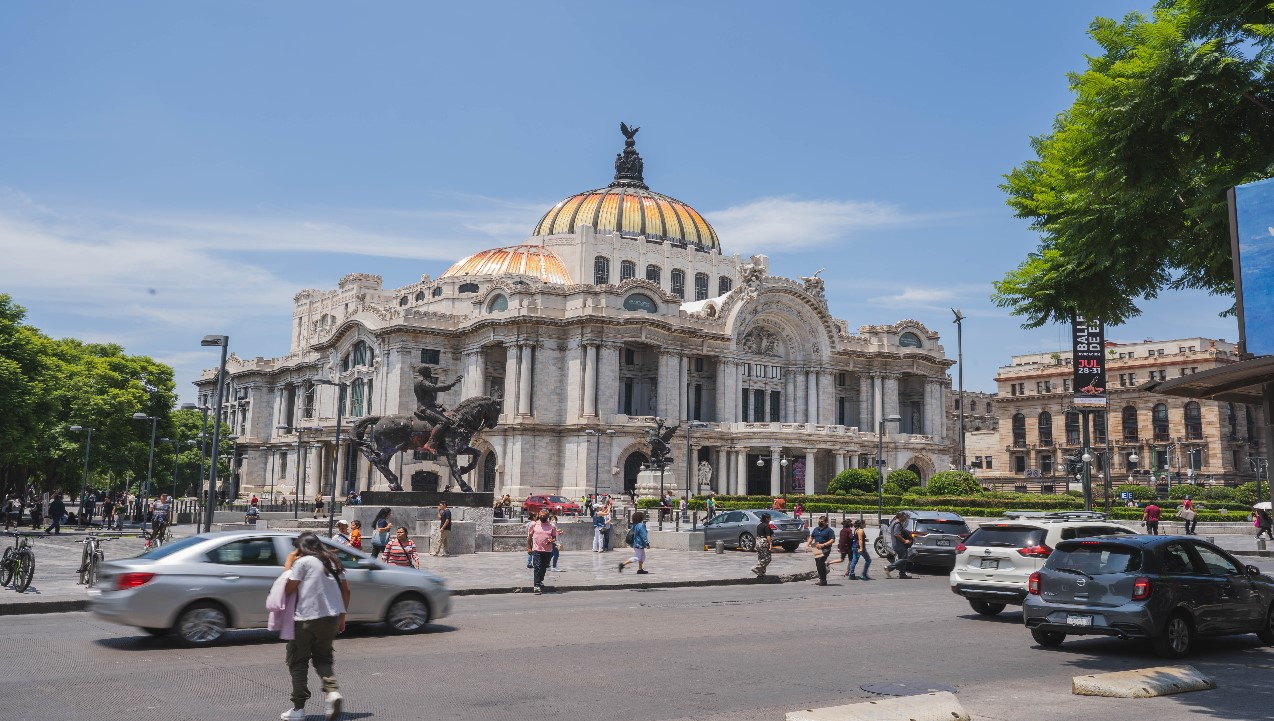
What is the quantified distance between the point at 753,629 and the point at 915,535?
13792mm

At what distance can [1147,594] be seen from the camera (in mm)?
12953

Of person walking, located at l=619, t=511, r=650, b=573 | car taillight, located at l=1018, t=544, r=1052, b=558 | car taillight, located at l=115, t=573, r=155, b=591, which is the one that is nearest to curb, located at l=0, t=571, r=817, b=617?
person walking, located at l=619, t=511, r=650, b=573

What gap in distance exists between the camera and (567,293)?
70.9m

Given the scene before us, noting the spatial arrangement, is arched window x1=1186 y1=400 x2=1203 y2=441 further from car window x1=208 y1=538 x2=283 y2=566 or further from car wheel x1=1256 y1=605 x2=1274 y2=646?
car window x1=208 y1=538 x2=283 y2=566

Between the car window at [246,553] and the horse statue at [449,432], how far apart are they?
2196 cm

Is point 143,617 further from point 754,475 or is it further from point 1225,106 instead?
point 754,475

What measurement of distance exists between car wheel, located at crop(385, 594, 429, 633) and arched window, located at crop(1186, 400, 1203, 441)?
321 ft

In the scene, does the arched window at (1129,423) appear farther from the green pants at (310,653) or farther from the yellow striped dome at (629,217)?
the green pants at (310,653)

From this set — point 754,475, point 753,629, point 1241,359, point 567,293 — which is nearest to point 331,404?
point 567,293

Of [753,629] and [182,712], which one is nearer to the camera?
[182,712]

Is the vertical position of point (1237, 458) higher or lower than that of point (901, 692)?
higher

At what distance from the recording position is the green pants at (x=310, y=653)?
29.4ft

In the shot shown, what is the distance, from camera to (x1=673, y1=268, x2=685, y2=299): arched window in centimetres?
8688

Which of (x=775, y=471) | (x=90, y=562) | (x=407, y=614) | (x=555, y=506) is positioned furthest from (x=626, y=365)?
(x=407, y=614)
